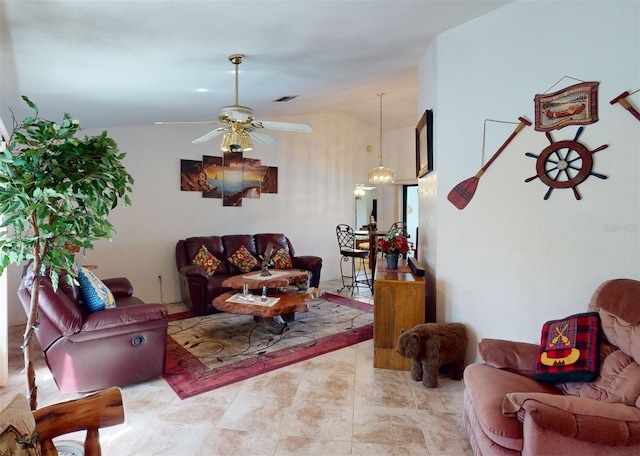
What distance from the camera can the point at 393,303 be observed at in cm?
306

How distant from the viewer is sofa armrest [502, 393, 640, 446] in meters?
1.43

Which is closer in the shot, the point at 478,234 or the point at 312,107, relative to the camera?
the point at 478,234

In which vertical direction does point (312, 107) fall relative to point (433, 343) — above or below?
above

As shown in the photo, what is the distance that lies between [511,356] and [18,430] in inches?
94.6

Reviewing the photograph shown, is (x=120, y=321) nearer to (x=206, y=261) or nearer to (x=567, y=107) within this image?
(x=206, y=261)

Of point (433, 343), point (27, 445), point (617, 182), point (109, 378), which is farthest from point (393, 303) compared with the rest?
point (27, 445)

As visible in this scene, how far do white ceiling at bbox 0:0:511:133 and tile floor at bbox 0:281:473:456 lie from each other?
2.38m

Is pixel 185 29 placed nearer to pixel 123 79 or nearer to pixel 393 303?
pixel 123 79

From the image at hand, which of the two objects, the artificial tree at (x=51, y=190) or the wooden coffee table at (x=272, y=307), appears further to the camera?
the wooden coffee table at (x=272, y=307)

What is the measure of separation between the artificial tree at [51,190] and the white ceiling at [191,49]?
713mm

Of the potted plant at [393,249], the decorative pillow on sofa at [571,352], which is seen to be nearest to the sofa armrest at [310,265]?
the potted plant at [393,249]

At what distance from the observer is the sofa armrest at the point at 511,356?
2.10m

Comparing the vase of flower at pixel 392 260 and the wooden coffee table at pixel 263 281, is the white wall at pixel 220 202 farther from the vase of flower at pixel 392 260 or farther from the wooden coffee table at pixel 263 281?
the vase of flower at pixel 392 260

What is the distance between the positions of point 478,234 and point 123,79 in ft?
10.6
